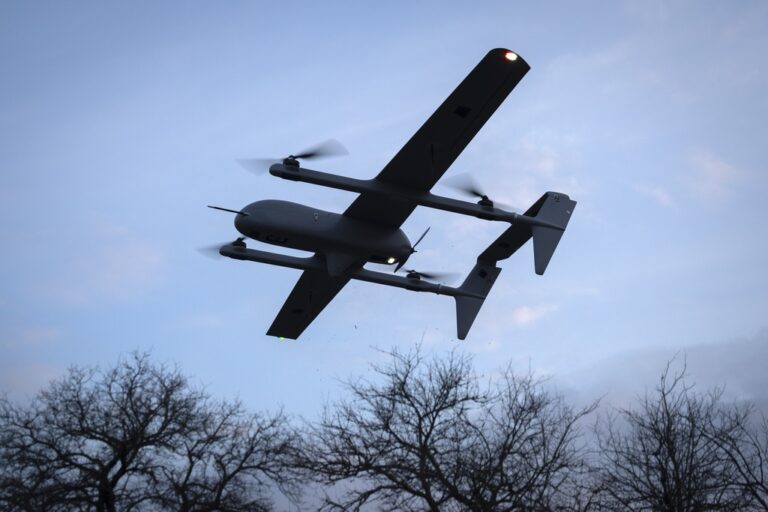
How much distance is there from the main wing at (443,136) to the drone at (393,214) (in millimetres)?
23

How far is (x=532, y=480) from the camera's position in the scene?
15.4 m

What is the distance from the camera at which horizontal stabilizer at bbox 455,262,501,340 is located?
2405 cm

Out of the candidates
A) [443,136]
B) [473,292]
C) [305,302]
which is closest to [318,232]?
[443,136]

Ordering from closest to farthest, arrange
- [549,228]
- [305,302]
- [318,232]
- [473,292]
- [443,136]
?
[443,136] → [318,232] → [549,228] → [305,302] → [473,292]

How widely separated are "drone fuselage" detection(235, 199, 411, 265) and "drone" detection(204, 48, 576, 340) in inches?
1.0

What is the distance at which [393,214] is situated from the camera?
20.1m

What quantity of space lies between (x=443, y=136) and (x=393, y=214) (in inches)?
112

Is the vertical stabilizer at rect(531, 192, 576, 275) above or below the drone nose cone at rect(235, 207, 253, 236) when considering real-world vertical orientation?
above

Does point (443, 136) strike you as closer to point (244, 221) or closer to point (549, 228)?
point (549, 228)

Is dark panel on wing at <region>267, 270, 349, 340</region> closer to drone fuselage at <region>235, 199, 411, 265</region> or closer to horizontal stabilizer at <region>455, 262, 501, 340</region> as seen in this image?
drone fuselage at <region>235, 199, 411, 265</region>

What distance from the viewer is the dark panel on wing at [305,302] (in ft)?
73.7

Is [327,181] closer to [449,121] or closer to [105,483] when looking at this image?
[449,121]

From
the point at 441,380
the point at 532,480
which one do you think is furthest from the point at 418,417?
the point at 532,480

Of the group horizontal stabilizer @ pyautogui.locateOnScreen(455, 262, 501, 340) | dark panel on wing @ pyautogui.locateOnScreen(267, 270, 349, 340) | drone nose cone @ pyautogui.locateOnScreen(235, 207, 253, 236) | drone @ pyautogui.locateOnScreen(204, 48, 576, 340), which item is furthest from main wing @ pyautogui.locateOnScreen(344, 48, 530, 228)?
horizontal stabilizer @ pyautogui.locateOnScreen(455, 262, 501, 340)
